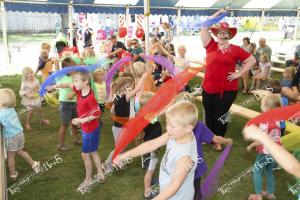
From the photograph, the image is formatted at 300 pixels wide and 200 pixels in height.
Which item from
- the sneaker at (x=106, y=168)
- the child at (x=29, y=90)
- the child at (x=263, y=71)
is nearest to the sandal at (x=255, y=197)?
the sneaker at (x=106, y=168)

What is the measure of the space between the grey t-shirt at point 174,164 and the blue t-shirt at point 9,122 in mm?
2928

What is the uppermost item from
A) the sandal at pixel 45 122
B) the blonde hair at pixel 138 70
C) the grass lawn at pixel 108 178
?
the blonde hair at pixel 138 70

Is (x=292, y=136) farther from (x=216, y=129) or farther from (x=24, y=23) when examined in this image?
(x=24, y=23)

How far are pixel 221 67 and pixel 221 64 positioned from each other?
50mm

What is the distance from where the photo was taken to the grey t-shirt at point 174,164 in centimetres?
249

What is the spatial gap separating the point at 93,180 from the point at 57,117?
12.5ft

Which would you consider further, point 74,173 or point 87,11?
point 87,11

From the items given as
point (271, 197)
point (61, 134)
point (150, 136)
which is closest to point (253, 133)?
point (150, 136)

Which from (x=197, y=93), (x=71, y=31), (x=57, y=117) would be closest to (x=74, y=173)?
(x=57, y=117)

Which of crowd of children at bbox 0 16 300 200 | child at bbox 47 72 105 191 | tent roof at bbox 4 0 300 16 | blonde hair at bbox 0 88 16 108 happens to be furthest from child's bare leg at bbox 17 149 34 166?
tent roof at bbox 4 0 300 16

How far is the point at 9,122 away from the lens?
15.5ft

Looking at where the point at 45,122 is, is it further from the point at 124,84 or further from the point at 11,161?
the point at 124,84

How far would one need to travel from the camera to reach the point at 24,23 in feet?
120

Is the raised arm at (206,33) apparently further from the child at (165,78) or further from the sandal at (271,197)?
→ the child at (165,78)
